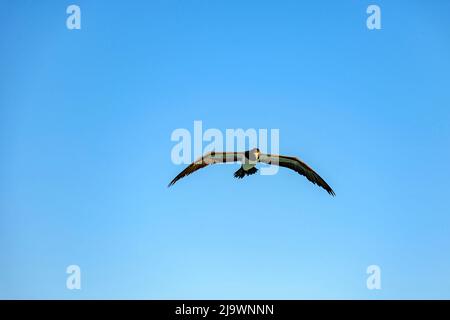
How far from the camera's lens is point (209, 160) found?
838 inches

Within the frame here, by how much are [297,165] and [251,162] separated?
8.37ft

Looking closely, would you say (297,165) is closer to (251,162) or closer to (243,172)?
(251,162)

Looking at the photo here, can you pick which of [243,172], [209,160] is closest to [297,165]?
[243,172]

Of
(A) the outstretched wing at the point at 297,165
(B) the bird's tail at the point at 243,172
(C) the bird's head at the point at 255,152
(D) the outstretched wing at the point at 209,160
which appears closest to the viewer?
(B) the bird's tail at the point at 243,172

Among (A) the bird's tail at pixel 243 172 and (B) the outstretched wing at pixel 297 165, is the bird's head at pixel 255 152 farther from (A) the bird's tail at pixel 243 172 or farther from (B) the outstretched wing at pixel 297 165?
(B) the outstretched wing at pixel 297 165

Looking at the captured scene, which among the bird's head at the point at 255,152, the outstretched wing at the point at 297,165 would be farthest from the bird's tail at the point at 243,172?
the outstretched wing at the point at 297,165

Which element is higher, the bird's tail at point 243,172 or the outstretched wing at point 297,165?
the outstretched wing at point 297,165

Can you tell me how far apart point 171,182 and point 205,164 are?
1.61m

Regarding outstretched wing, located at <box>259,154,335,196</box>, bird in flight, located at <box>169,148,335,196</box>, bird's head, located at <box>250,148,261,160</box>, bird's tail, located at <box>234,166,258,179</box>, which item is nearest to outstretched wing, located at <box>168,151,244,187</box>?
bird in flight, located at <box>169,148,335,196</box>

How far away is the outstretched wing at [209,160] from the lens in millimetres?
20859

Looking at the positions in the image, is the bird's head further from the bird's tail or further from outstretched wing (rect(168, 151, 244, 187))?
outstretched wing (rect(168, 151, 244, 187))
